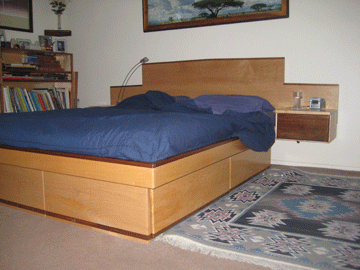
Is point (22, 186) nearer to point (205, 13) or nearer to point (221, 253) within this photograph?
point (221, 253)

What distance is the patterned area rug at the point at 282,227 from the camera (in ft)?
5.33

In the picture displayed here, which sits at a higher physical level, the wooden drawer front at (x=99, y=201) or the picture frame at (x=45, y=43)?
the picture frame at (x=45, y=43)

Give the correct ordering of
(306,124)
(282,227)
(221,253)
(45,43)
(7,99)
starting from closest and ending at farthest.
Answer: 1. (221,253)
2. (282,227)
3. (306,124)
4. (7,99)
5. (45,43)

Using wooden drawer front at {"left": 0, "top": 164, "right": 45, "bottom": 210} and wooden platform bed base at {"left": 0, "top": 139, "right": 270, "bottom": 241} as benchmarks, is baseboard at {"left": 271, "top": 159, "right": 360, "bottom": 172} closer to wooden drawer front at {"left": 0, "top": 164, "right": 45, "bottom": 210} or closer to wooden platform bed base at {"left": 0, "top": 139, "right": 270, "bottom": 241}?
wooden platform bed base at {"left": 0, "top": 139, "right": 270, "bottom": 241}

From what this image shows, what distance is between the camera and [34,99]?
167 inches

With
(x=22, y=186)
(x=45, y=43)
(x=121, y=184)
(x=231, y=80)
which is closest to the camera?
(x=121, y=184)

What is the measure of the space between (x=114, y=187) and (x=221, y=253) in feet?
2.11

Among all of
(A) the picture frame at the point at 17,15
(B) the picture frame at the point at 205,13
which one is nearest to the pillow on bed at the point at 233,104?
(B) the picture frame at the point at 205,13

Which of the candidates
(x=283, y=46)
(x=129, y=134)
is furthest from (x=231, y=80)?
(x=129, y=134)

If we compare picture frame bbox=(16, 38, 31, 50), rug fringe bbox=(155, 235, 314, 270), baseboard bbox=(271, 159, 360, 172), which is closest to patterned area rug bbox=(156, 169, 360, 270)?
rug fringe bbox=(155, 235, 314, 270)

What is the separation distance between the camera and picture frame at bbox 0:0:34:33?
420 cm

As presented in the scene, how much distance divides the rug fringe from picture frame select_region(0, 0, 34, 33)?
3.65m

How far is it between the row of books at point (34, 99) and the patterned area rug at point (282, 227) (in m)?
2.81

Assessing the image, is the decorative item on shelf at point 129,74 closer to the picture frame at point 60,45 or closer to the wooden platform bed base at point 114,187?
the picture frame at point 60,45
